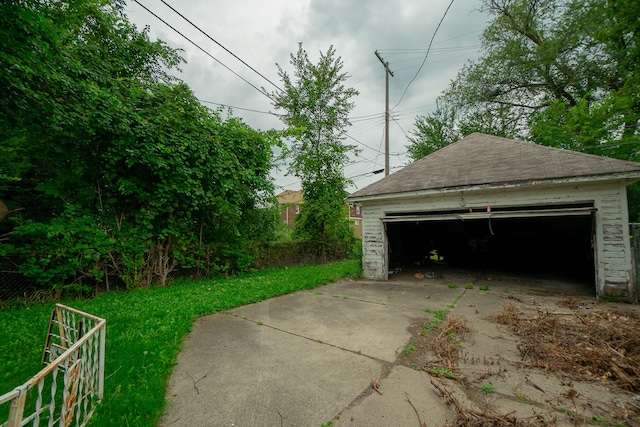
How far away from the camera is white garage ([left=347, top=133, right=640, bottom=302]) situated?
5.32 m

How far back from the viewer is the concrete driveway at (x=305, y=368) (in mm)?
2119

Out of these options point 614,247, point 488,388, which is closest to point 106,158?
point 488,388

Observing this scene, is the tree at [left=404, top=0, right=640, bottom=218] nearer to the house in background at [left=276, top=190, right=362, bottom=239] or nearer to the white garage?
the white garage

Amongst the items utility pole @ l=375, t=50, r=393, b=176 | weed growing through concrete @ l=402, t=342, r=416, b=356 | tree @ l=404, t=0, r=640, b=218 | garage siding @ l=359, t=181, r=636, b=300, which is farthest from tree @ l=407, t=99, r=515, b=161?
weed growing through concrete @ l=402, t=342, r=416, b=356

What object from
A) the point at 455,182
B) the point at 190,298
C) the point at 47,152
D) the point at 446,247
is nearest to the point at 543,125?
the point at 446,247

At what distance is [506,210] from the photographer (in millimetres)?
6684

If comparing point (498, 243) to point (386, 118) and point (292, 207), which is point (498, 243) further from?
point (292, 207)

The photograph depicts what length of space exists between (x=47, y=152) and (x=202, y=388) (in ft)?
21.6

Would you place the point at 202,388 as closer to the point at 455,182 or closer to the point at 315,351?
the point at 315,351

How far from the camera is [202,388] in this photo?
250cm

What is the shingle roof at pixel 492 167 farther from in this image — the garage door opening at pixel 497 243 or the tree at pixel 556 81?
the tree at pixel 556 81

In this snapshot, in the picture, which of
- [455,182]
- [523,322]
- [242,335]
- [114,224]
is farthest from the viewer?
[455,182]

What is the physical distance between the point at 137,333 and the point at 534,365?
4911 mm

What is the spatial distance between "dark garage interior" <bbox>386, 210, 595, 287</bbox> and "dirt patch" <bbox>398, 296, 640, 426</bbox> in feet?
20.6
